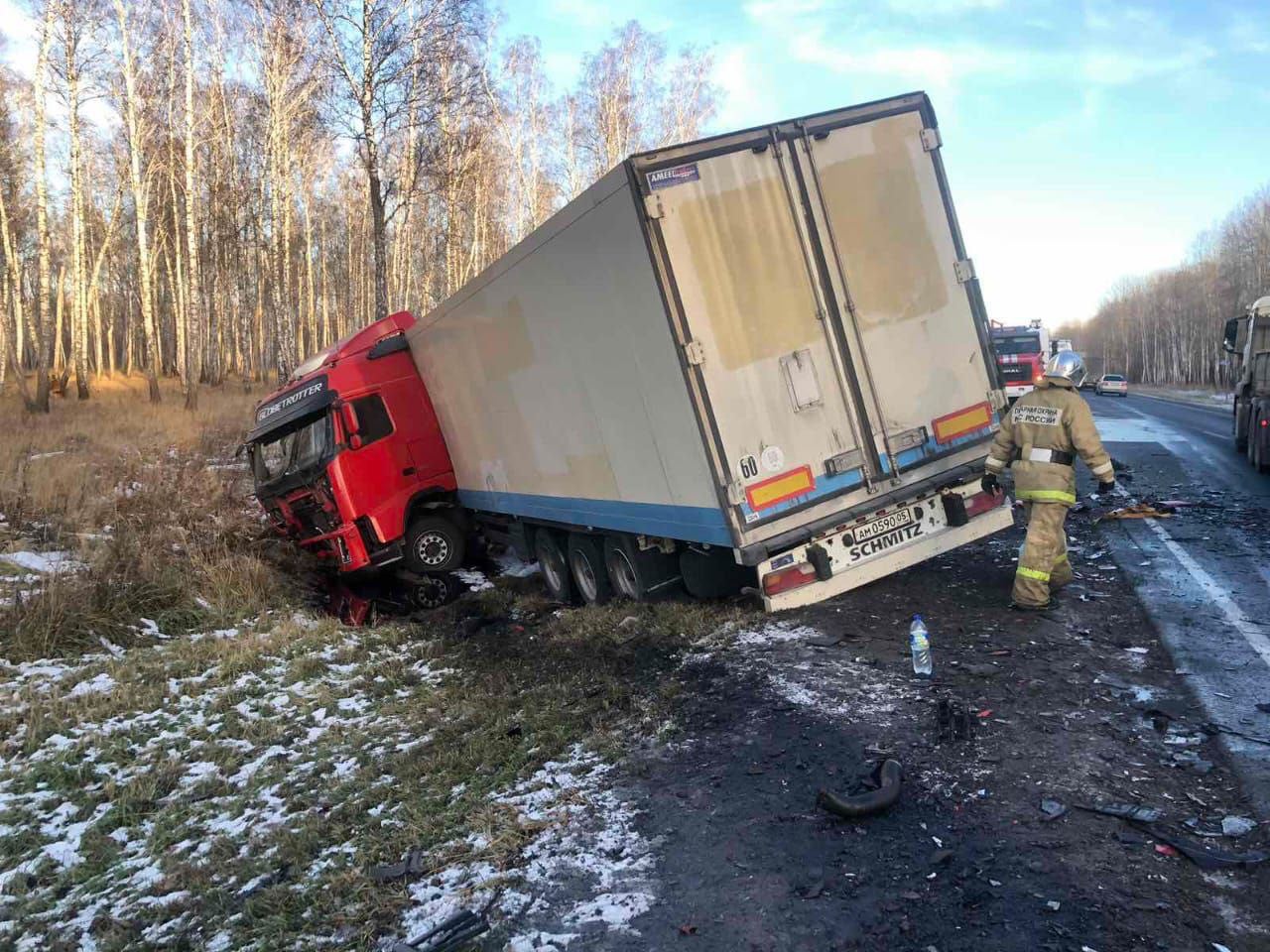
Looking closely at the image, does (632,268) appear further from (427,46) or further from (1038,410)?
(427,46)

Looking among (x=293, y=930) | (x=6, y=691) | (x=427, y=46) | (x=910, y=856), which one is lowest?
(x=910, y=856)

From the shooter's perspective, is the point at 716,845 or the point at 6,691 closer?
the point at 716,845

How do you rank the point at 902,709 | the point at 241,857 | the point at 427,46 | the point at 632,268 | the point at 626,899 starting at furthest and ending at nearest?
the point at 427,46 → the point at 632,268 → the point at 902,709 → the point at 241,857 → the point at 626,899

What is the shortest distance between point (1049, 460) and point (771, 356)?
1.90m

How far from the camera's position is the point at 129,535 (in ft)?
30.8

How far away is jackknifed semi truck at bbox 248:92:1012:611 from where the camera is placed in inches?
209

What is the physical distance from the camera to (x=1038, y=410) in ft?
18.3

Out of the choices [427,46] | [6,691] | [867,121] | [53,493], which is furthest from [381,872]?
[427,46]

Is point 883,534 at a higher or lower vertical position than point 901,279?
lower

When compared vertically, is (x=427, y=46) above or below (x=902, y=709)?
above

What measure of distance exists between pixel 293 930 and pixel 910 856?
7.33 feet

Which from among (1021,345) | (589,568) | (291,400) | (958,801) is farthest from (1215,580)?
(1021,345)

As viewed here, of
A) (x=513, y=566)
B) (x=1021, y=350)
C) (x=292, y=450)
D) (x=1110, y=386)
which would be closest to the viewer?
(x=292, y=450)

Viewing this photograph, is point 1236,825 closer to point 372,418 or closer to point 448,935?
point 448,935
